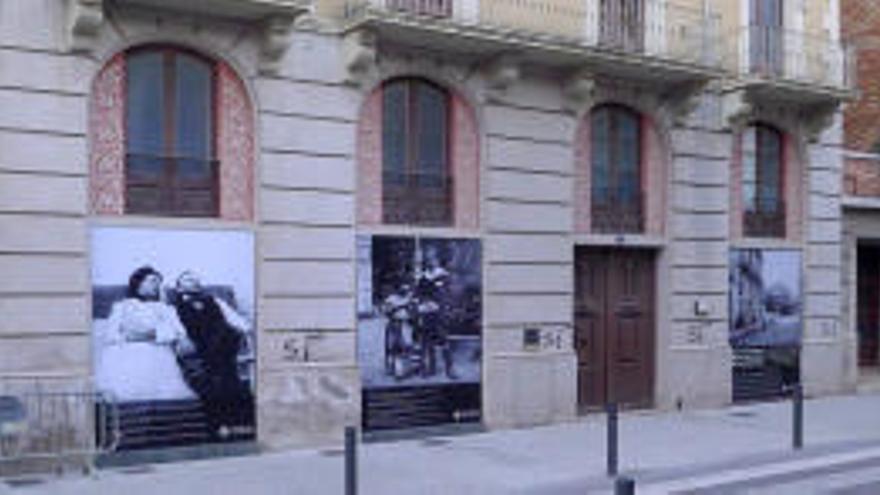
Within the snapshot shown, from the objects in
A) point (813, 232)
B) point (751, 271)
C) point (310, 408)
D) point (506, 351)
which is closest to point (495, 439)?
point (506, 351)

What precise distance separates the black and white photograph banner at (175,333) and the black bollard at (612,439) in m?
4.33

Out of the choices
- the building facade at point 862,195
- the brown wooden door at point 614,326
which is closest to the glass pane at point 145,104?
the brown wooden door at point 614,326

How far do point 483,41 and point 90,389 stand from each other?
654cm

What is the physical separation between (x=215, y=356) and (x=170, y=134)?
2665mm

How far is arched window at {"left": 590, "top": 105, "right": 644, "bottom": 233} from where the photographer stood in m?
17.8

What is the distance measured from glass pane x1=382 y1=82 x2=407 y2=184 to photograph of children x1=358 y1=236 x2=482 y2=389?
908 mm

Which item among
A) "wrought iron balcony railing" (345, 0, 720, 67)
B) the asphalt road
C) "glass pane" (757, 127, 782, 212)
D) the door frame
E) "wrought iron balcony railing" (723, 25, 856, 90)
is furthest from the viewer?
"glass pane" (757, 127, 782, 212)

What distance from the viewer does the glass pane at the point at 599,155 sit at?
58.3ft

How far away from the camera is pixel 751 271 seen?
19.7m

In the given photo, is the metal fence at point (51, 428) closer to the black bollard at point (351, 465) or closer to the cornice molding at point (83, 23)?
the cornice molding at point (83, 23)

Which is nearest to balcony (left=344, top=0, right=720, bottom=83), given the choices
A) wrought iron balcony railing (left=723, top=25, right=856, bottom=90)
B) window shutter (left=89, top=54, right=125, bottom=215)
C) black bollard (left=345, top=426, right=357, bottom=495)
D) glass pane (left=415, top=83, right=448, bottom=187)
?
wrought iron balcony railing (left=723, top=25, right=856, bottom=90)

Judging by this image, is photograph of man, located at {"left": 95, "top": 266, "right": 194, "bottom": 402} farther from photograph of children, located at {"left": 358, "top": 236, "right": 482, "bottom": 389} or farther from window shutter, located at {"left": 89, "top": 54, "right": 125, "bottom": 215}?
photograph of children, located at {"left": 358, "top": 236, "right": 482, "bottom": 389}

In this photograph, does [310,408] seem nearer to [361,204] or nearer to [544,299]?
[361,204]

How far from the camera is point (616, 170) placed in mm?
18125
